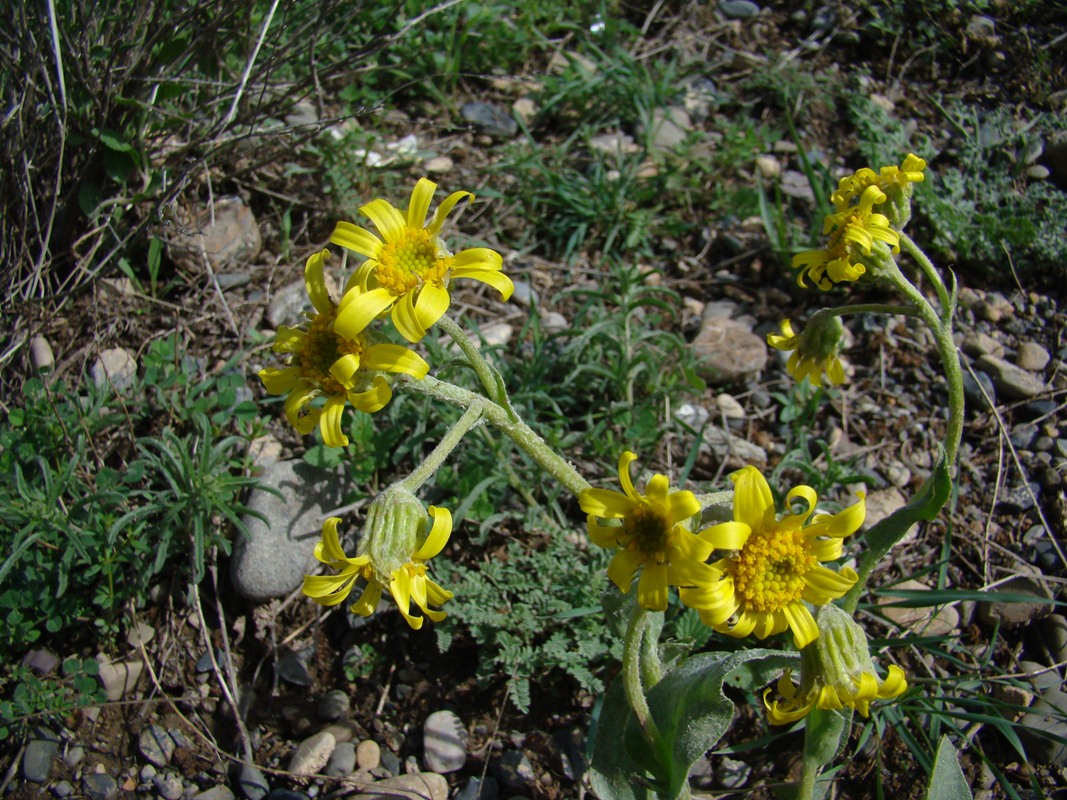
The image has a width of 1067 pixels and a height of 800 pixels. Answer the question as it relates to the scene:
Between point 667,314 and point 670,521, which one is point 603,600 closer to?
point 670,521

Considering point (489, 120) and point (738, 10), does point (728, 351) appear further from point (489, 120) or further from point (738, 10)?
point (738, 10)

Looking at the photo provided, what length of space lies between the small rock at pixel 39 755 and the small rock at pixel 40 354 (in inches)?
54.7

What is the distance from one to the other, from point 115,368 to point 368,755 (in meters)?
1.86

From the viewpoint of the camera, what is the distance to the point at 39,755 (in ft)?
8.73

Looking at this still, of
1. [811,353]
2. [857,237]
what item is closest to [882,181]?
[857,237]

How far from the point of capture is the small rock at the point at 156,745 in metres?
2.74

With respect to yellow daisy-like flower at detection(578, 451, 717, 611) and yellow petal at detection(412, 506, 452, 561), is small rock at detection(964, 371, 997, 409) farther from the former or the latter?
yellow petal at detection(412, 506, 452, 561)

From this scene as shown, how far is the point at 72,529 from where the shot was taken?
2725 mm

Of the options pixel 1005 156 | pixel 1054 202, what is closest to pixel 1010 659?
pixel 1054 202

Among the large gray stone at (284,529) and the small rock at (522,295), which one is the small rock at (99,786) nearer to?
the large gray stone at (284,529)

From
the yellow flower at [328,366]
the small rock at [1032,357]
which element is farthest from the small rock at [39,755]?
the small rock at [1032,357]

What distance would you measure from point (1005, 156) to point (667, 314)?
6.03 ft

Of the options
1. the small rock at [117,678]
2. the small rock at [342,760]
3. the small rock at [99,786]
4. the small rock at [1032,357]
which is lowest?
the small rock at [99,786]

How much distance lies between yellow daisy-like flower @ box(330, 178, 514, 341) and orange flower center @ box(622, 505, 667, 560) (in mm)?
610
